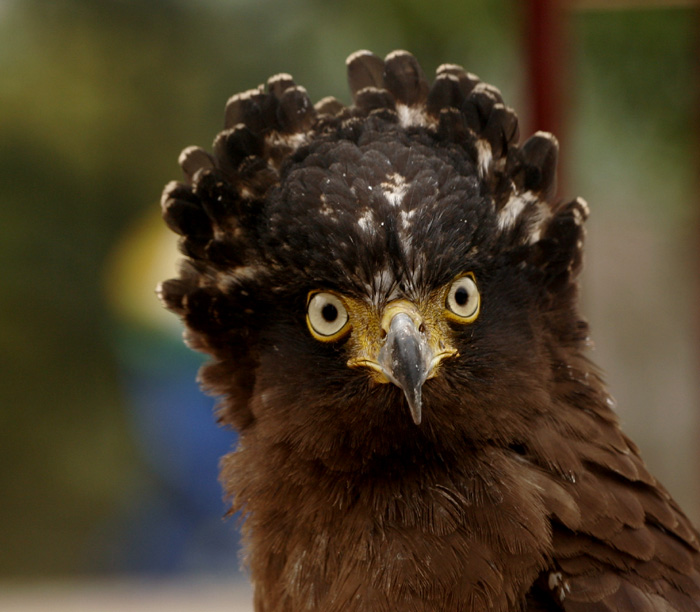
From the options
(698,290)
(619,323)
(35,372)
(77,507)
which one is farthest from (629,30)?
(77,507)

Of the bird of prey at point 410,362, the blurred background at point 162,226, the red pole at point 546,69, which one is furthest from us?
A: the blurred background at point 162,226

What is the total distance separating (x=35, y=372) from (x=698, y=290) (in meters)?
4.44

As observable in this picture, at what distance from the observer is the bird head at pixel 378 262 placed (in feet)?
7.67

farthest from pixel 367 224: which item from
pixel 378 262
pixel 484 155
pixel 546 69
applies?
pixel 546 69

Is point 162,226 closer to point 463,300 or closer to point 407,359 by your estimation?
point 463,300

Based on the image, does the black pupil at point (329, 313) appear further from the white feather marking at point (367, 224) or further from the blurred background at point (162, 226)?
the blurred background at point (162, 226)

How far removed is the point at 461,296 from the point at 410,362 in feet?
1.07

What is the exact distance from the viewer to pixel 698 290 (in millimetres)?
5160

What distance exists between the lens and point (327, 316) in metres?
2.42

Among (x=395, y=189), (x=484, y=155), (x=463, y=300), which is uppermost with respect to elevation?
(x=484, y=155)

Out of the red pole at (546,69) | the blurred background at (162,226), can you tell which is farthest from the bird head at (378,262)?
the blurred background at (162,226)

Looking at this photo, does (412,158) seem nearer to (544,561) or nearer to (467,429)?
(467,429)

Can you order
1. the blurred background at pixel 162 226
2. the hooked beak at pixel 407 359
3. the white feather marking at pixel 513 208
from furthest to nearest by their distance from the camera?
the blurred background at pixel 162 226 < the white feather marking at pixel 513 208 < the hooked beak at pixel 407 359

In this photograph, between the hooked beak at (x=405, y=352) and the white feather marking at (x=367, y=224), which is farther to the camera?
the white feather marking at (x=367, y=224)
